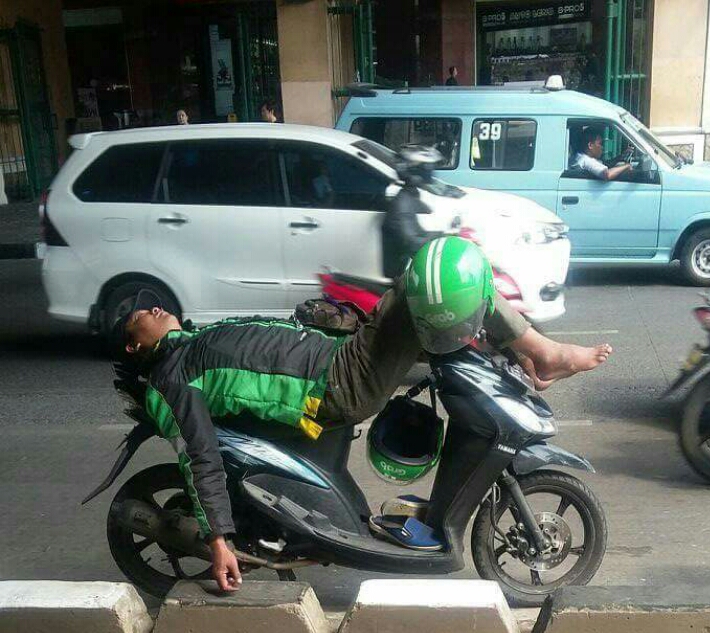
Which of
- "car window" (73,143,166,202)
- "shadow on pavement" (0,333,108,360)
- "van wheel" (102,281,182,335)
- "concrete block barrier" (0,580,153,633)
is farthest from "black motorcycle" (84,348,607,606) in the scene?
"shadow on pavement" (0,333,108,360)

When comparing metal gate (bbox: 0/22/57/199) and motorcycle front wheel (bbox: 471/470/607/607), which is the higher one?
metal gate (bbox: 0/22/57/199)

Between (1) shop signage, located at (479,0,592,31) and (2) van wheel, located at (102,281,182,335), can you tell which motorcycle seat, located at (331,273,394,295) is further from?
(1) shop signage, located at (479,0,592,31)

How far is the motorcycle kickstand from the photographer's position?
3.43m

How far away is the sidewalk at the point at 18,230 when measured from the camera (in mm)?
12922

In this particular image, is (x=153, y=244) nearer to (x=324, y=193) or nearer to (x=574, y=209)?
(x=324, y=193)

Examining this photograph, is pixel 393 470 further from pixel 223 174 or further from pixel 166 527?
pixel 223 174

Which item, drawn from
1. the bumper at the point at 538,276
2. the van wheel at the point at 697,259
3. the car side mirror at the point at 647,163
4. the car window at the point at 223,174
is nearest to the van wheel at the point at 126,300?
the car window at the point at 223,174

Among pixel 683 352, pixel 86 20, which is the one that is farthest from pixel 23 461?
pixel 86 20

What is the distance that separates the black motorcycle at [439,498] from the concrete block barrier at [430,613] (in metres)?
0.36

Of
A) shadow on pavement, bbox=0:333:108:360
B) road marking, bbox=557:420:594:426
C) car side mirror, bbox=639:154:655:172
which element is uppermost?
car side mirror, bbox=639:154:655:172

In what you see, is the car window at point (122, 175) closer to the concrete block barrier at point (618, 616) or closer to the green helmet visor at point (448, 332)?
the green helmet visor at point (448, 332)

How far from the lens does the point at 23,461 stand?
5.57 metres

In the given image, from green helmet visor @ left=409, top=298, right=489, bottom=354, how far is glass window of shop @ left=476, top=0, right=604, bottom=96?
16.3 meters

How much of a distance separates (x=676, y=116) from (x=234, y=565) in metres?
14.0
